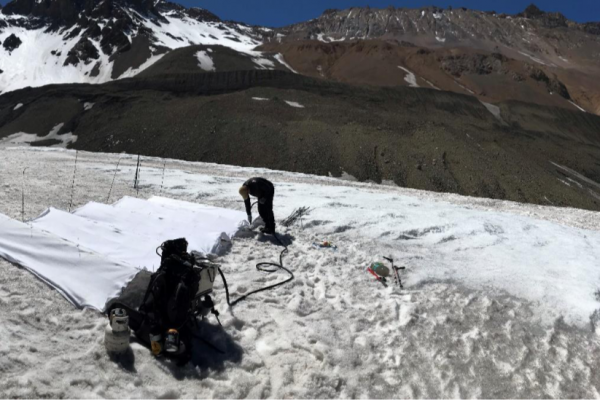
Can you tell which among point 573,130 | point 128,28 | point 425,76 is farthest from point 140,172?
point 128,28

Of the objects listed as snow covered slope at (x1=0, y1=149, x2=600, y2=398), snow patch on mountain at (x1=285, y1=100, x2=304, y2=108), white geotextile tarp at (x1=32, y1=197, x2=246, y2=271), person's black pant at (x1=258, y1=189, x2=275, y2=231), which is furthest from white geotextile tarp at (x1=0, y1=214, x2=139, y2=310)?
snow patch on mountain at (x1=285, y1=100, x2=304, y2=108)

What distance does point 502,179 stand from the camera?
2683 centimetres

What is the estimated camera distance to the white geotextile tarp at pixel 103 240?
524 centimetres

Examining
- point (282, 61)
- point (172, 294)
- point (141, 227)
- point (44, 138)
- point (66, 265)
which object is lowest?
point (66, 265)

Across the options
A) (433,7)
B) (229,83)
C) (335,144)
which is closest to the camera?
(335,144)

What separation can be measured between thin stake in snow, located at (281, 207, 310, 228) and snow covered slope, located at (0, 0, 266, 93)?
7886 centimetres

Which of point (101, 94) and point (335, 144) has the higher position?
point (101, 94)

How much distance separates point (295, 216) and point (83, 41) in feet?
338

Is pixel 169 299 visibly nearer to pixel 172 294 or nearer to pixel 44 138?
pixel 172 294

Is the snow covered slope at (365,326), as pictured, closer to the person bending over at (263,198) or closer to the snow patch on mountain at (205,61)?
the person bending over at (263,198)

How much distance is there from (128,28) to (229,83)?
65384mm

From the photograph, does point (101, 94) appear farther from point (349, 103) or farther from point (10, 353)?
point (10, 353)

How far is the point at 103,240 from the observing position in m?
6.56

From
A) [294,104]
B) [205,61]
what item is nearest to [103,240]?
[294,104]
